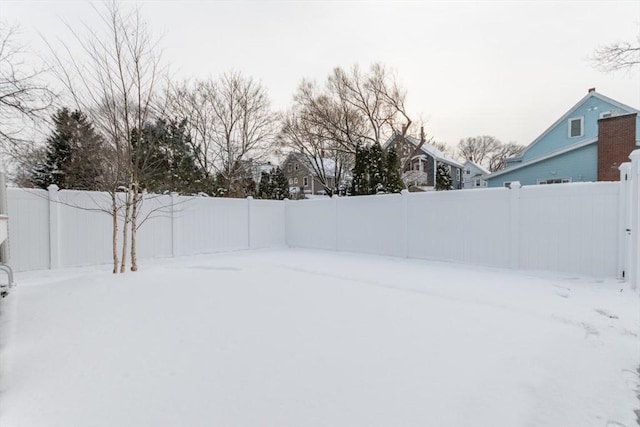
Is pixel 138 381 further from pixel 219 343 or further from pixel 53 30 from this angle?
pixel 53 30

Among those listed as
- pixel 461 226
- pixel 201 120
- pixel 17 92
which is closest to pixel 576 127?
pixel 461 226

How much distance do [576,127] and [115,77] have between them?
62.1ft

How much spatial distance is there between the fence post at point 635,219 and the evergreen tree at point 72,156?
8545 millimetres

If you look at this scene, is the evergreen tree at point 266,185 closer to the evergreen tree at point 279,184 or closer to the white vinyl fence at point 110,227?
the evergreen tree at point 279,184

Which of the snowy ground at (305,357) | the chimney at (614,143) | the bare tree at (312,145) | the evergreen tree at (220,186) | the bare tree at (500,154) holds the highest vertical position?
the bare tree at (500,154)

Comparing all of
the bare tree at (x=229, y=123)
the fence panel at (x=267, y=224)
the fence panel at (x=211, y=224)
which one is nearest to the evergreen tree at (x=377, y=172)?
the fence panel at (x=267, y=224)

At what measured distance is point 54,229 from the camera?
666 centimetres

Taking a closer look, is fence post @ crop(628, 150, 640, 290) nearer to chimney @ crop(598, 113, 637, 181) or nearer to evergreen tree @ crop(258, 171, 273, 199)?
chimney @ crop(598, 113, 637, 181)

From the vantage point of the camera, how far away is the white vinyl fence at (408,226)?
5453 millimetres

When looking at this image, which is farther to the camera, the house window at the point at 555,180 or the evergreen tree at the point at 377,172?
the house window at the point at 555,180

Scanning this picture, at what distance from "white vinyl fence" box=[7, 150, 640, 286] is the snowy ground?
1.45 m

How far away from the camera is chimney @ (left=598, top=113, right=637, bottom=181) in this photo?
11.4 metres

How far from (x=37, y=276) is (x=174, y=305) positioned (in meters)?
4.73

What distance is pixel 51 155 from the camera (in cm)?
1295
